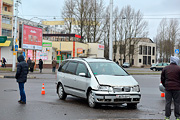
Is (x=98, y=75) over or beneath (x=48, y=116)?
over

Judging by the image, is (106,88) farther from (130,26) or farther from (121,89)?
(130,26)

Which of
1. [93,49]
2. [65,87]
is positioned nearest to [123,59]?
[93,49]

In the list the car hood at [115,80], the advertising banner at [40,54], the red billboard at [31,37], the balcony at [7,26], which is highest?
the balcony at [7,26]

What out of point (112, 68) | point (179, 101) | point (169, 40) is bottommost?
point (179, 101)

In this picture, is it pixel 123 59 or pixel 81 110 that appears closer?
pixel 81 110

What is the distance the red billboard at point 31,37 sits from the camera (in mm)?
37325

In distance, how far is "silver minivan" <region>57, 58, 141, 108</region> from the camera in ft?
31.1

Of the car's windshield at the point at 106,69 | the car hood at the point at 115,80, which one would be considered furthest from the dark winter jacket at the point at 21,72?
the car hood at the point at 115,80

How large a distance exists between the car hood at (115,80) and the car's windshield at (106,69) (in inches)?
17.6

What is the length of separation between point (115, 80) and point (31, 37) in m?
30.6

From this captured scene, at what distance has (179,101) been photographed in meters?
7.23

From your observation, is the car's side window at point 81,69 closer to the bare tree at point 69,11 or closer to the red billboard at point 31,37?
the red billboard at point 31,37

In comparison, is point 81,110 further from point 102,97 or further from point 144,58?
point 144,58

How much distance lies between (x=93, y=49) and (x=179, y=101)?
51989 millimetres
